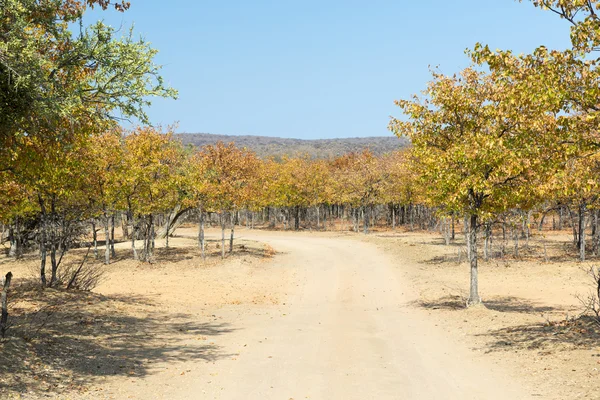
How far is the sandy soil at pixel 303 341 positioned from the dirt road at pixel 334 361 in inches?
1.5

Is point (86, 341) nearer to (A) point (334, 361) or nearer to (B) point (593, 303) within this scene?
(A) point (334, 361)

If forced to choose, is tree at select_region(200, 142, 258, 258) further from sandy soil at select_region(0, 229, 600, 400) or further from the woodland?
sandy soil at select_region(0, 229, 600, 400)

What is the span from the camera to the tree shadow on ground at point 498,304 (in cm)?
1805

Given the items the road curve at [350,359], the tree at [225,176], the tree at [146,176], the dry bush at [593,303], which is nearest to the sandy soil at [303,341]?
the road curve at [350,359]

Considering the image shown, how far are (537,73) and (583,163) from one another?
6.62 feet

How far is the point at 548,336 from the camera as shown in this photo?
12258mm

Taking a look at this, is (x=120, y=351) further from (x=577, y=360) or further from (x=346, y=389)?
(x=577, y=360)

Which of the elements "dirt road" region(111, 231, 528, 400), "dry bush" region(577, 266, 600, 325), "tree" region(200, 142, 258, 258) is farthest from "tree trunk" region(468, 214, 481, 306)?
"tree" region(200, 142, 258, 258)

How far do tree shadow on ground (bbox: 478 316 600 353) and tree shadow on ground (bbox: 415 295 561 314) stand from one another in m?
4.18

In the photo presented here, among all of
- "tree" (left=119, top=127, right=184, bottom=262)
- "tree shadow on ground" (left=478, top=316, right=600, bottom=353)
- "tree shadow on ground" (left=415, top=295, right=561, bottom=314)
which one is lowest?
"tree shadow on ground" (left=415, top=295, right=561, bottom=314)

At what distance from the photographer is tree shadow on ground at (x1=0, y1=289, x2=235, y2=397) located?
362 inches

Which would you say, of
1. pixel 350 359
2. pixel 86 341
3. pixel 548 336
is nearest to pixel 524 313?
pixel 548 336

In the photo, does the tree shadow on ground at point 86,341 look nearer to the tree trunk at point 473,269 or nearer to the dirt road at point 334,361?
the dirt road at point 334,361

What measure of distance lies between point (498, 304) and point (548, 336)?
757cm
